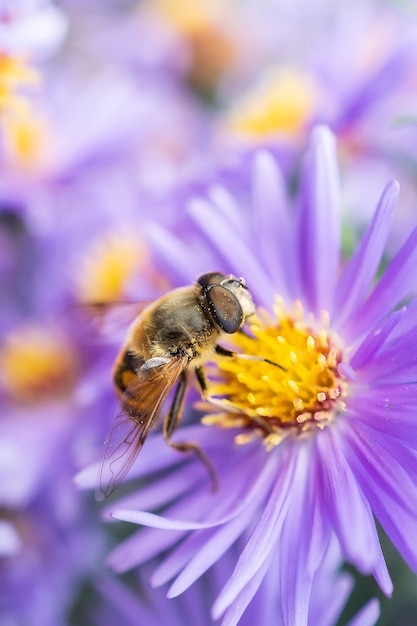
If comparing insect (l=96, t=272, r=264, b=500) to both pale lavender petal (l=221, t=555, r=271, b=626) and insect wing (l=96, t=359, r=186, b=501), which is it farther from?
pale lavender petal (l=221, t=555, r=271, b=626)

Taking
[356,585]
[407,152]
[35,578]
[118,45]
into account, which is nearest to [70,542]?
[35,578]

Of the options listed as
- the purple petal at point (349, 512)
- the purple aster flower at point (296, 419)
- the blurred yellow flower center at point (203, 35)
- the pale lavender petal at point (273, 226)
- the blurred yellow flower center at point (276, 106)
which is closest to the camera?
the purple petal at point (349, 512)

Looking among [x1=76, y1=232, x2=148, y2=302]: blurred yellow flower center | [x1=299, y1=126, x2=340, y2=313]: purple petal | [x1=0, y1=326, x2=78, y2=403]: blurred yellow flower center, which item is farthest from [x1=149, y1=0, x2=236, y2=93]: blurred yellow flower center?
[x1=299, y1=126, x2=340, y2=313]: purple petal

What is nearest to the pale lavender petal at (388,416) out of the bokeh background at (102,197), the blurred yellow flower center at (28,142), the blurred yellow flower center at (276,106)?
the bokeh background at (102,197)

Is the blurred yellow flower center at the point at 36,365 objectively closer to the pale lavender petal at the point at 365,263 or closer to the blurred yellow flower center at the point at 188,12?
the pale lavender petal at the point at 365,263

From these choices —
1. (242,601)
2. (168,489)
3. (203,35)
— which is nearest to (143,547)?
(168,489)

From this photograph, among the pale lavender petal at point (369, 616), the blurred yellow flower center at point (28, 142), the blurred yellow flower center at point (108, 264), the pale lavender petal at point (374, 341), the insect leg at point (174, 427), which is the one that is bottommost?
the pale lavender petal at point (369, 616)
